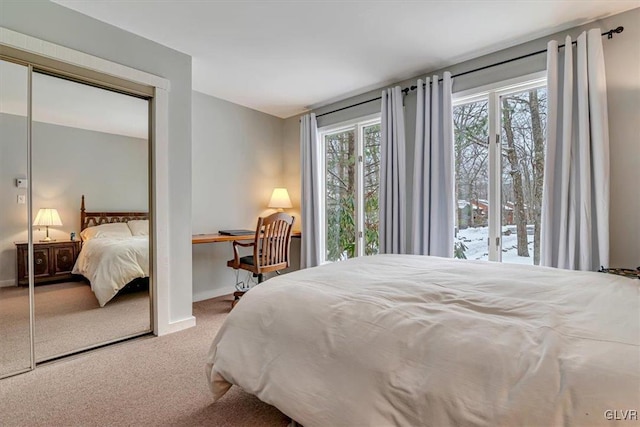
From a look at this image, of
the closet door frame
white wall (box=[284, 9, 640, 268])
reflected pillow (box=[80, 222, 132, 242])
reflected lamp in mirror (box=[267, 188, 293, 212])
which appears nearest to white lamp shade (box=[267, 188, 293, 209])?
reflected lamp in mirror (box=[267, 188, 293, 212])

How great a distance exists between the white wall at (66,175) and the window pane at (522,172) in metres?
3.12

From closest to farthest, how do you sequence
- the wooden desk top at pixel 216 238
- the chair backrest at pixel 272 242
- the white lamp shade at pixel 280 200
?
the wooden desk top at pixel 216 238 < the chair backrest at pixel 272 242 < the white lamp shade at pixel 280 200

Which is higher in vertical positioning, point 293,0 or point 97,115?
point 293,0

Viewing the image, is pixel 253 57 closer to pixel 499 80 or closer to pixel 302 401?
A: pixel 499 80

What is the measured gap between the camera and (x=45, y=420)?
1530mm

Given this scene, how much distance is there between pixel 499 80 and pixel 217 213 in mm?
3317

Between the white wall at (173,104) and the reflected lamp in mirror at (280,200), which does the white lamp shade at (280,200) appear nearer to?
the reflected lamp in mirror at (280,200)

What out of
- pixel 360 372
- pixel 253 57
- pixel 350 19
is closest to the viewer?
pixel 360 372

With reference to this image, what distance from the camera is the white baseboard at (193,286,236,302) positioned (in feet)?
12.0

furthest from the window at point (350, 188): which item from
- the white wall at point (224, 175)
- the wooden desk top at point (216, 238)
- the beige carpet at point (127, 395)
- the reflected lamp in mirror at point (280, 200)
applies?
the beige carpet at point (127, 395)

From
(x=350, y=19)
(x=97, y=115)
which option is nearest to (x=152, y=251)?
(x=97, y=115)

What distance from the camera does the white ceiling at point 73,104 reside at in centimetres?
195

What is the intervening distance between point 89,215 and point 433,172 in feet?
9.66

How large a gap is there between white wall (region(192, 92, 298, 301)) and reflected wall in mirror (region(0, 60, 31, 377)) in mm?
1699
